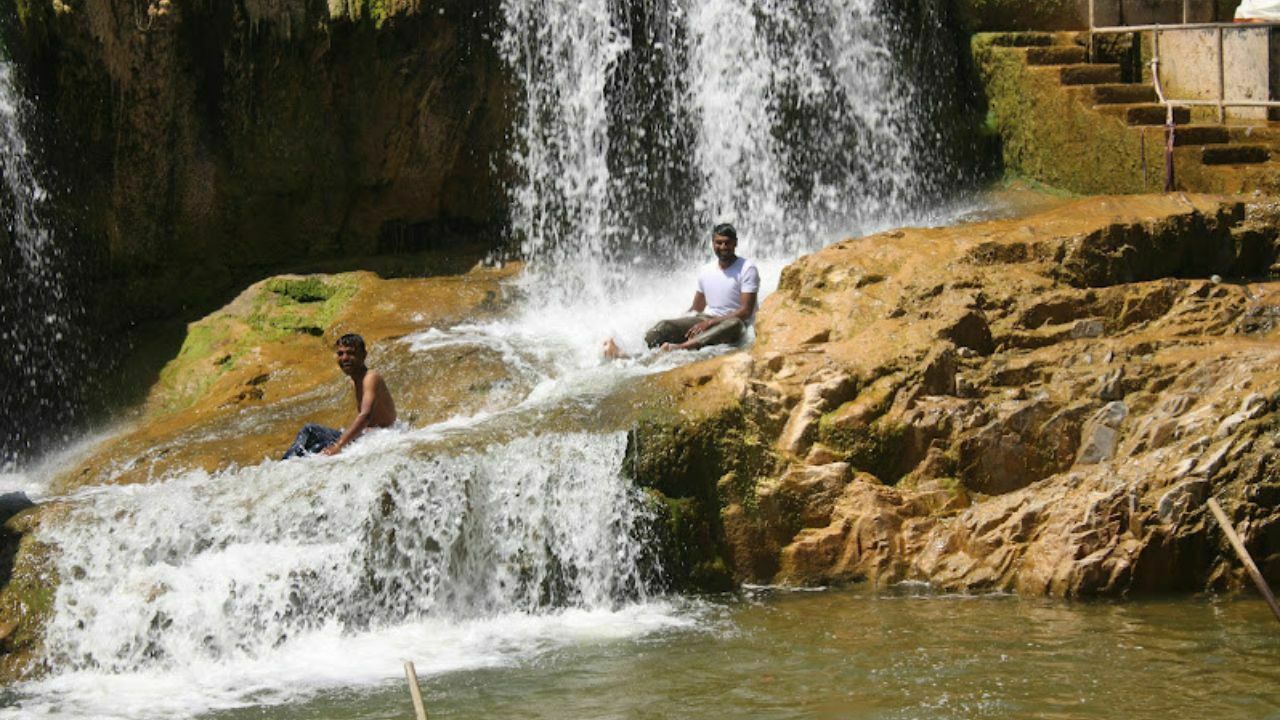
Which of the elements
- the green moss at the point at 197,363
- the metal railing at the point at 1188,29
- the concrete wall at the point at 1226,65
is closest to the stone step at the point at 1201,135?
the metal railing at the point at 1188,29

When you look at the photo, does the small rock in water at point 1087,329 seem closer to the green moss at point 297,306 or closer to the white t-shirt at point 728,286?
the white t-shirt at point 728,286

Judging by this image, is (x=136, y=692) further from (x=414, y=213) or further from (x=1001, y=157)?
(x=1001, y=157)

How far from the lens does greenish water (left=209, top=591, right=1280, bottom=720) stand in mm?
6480

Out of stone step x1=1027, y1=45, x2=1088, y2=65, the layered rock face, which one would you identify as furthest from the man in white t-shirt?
stone step x1=1027, y1=45, x2=1088, y2=65

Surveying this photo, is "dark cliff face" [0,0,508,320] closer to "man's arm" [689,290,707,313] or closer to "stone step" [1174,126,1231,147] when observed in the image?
"man's arm" [689,290,707,313]

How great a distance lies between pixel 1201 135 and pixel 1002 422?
5.10 meters

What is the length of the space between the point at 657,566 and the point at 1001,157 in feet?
24.1

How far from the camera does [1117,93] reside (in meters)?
13.5

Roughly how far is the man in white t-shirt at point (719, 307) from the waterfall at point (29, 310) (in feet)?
17.0

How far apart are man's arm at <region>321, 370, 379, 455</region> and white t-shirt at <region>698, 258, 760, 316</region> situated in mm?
2497

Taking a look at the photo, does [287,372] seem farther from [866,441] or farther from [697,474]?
[866,441]

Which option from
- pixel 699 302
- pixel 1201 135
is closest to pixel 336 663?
pixel 699 302

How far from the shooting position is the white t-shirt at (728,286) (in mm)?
10867

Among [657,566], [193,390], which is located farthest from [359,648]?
[193,390]
